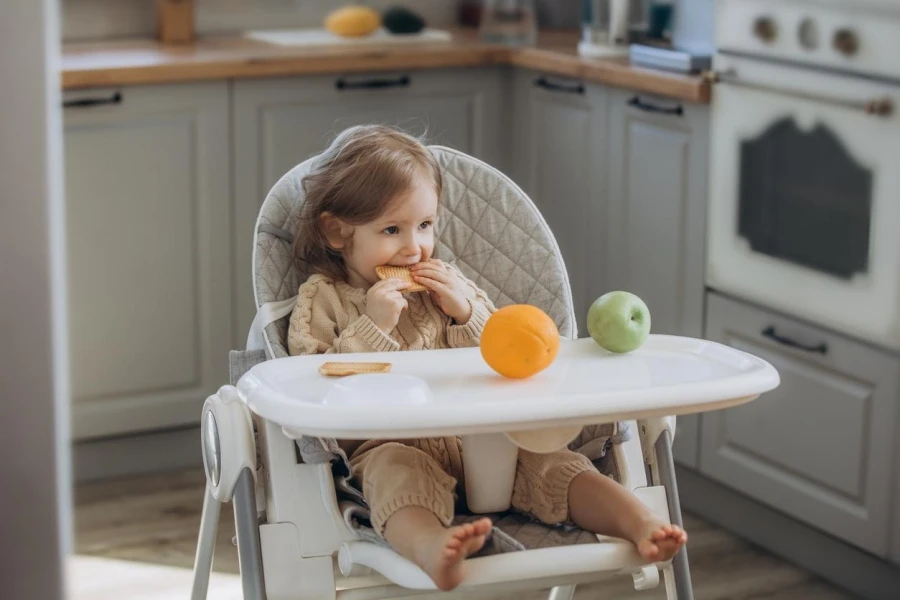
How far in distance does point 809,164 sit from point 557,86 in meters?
0.80

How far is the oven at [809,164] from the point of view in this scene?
2146 mm

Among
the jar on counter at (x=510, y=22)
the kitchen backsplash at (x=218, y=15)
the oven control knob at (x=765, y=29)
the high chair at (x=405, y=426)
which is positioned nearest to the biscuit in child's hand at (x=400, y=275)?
the high chair at (x=405, y=426)

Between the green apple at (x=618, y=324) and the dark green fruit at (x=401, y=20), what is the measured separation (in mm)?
2029

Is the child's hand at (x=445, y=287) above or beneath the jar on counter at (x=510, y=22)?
beneath

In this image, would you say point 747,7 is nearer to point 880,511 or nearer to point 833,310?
point 833,310

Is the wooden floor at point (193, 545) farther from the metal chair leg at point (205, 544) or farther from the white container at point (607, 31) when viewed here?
the white container at point (607, 31)

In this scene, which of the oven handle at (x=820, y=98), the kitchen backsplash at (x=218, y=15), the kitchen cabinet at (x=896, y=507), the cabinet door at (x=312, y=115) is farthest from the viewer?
the kitchen backsplash at (x=218, y=15)

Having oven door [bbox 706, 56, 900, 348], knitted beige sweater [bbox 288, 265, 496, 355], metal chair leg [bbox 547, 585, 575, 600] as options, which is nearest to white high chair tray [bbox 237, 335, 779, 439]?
knitted beige sweater [bbox 288, 265, 496, 355]

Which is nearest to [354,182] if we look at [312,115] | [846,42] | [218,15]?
[846,42]

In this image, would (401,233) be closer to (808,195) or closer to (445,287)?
(445,287)

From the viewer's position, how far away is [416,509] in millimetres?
1352

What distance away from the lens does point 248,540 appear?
1354 millimetres

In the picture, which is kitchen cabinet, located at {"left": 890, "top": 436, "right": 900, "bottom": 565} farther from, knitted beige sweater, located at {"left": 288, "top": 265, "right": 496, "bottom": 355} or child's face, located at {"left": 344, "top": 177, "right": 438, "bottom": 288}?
child's face, located at {"left": 344, "top": 177, "right": 438, "bottom": 288}

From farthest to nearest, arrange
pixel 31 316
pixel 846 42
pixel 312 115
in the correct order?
pixel 312 115
pixel 846 42
pixel 31 316
